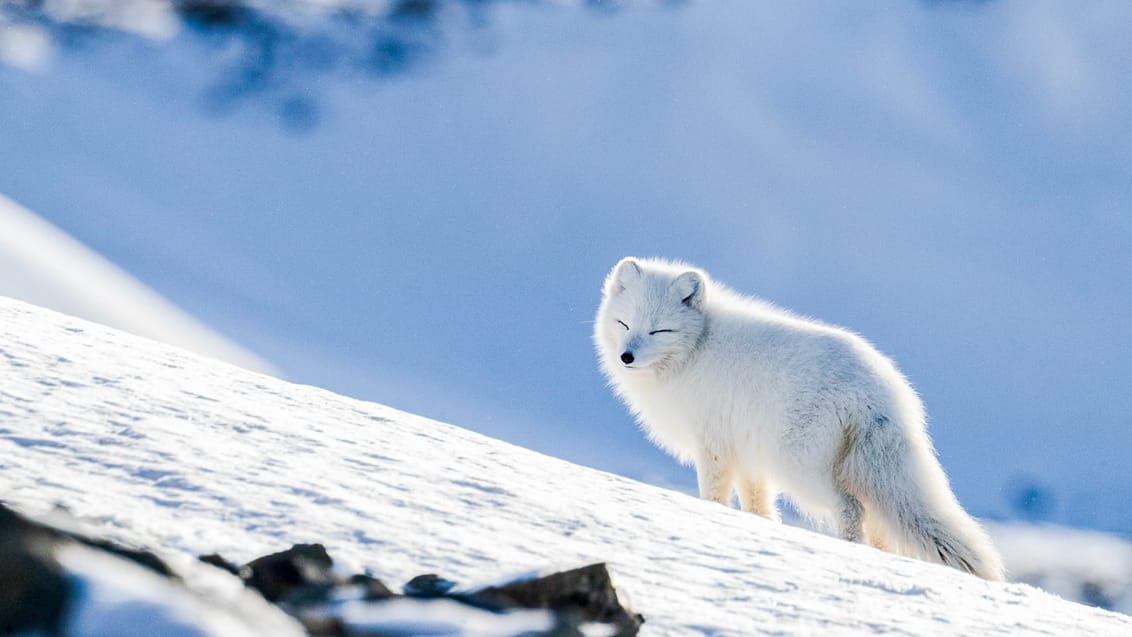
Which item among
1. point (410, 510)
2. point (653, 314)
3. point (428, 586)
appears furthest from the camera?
point (653, 314)

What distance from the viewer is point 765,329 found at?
447cm

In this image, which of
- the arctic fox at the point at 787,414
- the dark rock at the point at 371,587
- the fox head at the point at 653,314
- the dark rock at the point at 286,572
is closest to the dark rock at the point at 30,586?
the dark rock at the point at 286,572

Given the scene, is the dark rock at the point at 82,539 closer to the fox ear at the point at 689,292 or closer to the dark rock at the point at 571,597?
the dark rock at the point at 571,597

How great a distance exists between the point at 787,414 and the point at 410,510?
2278 mm

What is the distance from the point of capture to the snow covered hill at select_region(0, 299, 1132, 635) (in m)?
1.90

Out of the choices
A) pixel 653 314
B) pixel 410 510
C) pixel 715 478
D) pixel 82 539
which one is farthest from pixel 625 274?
pixel 82 539

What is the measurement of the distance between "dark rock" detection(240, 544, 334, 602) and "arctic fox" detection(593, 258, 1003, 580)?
2.66m

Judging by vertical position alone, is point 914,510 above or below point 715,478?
below

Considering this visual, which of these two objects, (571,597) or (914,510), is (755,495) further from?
(571,597)

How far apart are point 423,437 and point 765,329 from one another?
1.94 metres

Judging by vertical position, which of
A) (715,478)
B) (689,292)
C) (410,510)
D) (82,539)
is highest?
(689,292)

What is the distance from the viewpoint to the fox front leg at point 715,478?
452 cm

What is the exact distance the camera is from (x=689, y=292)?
4789 millimetres

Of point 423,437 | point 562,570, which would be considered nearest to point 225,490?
point 562,570
